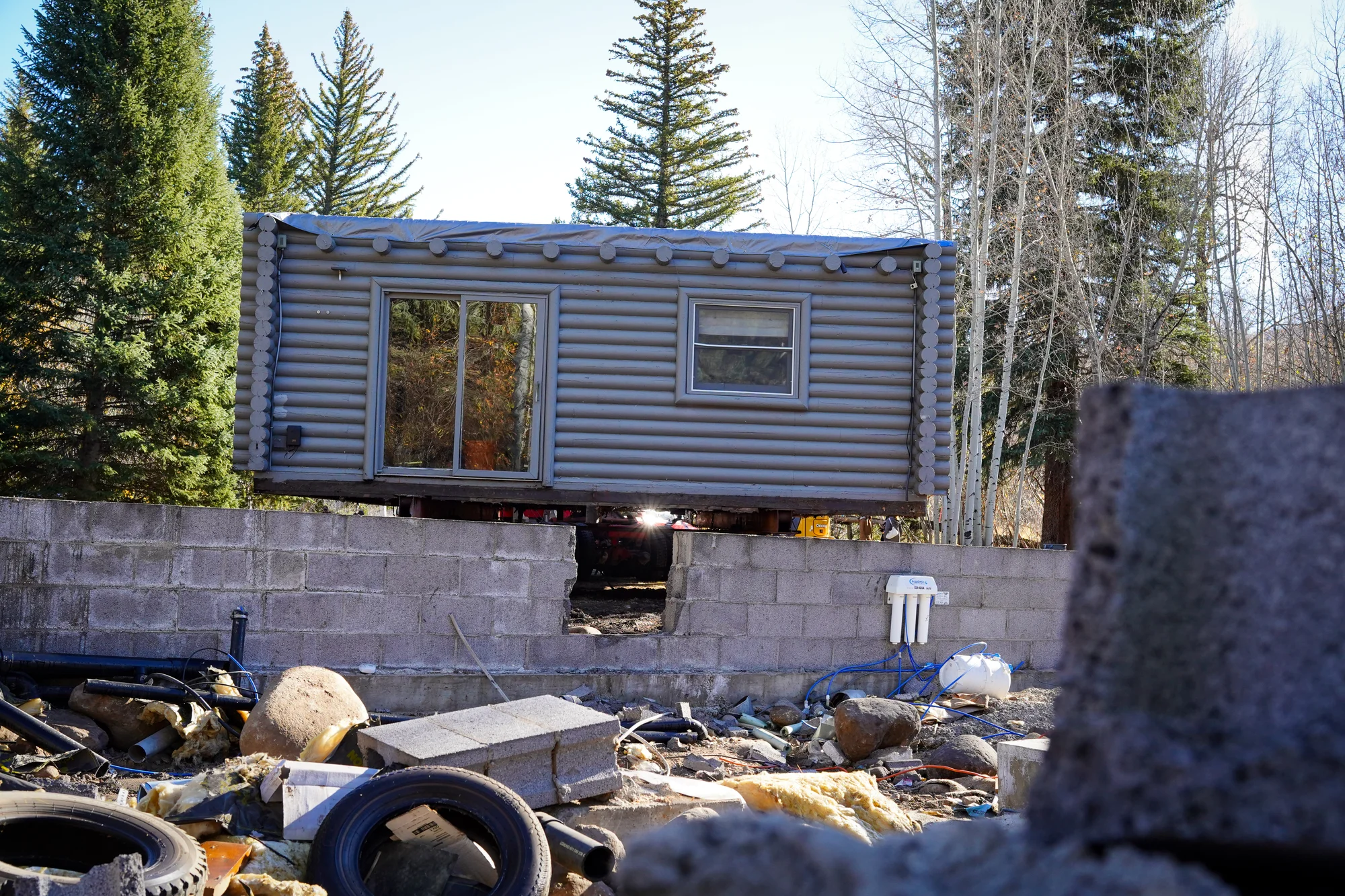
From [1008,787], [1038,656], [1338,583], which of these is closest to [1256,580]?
[1338,583]

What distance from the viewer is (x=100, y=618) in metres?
7.80

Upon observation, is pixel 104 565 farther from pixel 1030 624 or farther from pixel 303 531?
pixel 1030 624

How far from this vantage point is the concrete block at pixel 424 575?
8.30 metres

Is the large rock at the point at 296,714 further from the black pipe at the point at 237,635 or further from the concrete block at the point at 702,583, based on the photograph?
the concrete block at the point at 702,583

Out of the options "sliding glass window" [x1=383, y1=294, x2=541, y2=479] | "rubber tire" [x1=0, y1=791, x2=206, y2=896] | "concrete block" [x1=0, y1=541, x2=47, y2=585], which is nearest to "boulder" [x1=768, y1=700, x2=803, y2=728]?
"sliding glass window" [x1=383, y1=294, x2=541, y2=479]

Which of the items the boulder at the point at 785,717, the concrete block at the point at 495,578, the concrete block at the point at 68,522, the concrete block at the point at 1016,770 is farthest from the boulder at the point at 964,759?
the concrete block at the point at 68,522

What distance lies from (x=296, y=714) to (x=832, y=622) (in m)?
4.28

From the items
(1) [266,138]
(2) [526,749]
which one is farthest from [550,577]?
(1) [266,138]

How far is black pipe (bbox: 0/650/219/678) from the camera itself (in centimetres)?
734

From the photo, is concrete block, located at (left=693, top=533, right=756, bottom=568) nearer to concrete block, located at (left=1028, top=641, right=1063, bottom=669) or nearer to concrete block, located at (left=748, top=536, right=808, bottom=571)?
concrete block, located at (left=748, top=536, right=808, bottom=571)

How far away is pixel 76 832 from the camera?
4.84 metres

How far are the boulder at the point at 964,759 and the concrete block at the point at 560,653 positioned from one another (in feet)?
8.65

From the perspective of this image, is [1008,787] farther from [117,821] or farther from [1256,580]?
[1256,580]

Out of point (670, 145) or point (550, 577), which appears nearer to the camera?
point (550, 577)
